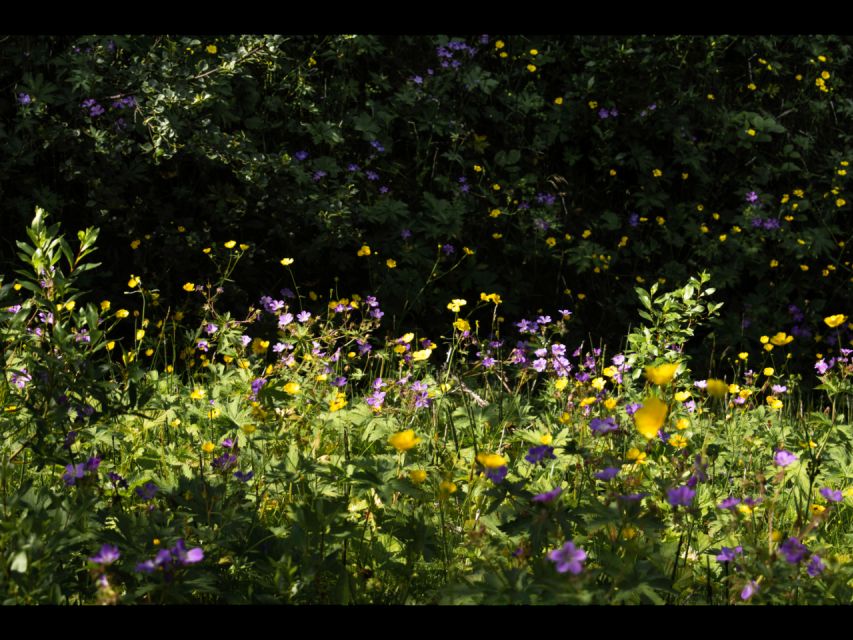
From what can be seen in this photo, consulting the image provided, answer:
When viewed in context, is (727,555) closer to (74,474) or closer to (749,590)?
(749,590)

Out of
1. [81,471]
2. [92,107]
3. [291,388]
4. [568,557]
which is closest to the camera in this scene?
[568,557]

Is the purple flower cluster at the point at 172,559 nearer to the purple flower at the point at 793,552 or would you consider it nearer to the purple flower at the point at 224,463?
the purple flower at the point at 224,463

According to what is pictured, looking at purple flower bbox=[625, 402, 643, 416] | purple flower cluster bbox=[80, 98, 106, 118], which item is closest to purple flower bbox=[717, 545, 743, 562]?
purple flower bbox=[625, 402, 643, 416]

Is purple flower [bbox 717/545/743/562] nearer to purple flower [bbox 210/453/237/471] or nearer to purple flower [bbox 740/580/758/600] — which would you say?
purple flower [bbox 740/580/758/600]

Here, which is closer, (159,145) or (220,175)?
(159,145)

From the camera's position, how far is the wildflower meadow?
1.50m

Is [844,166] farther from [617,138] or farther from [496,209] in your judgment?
[496,209]

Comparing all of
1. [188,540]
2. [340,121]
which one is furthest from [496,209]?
[188,540]

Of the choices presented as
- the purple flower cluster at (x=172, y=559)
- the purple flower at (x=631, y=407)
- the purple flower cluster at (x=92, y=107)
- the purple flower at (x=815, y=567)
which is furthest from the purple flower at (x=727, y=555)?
the purple flower cluster at (x=92, y=107)

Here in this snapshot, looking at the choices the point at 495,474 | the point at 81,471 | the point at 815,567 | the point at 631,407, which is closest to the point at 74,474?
the point at 81,471

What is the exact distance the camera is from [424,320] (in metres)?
4.30

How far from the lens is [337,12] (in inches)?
42.2

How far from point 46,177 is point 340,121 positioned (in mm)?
1445

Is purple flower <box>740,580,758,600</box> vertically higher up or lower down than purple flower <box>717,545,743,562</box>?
higher up
